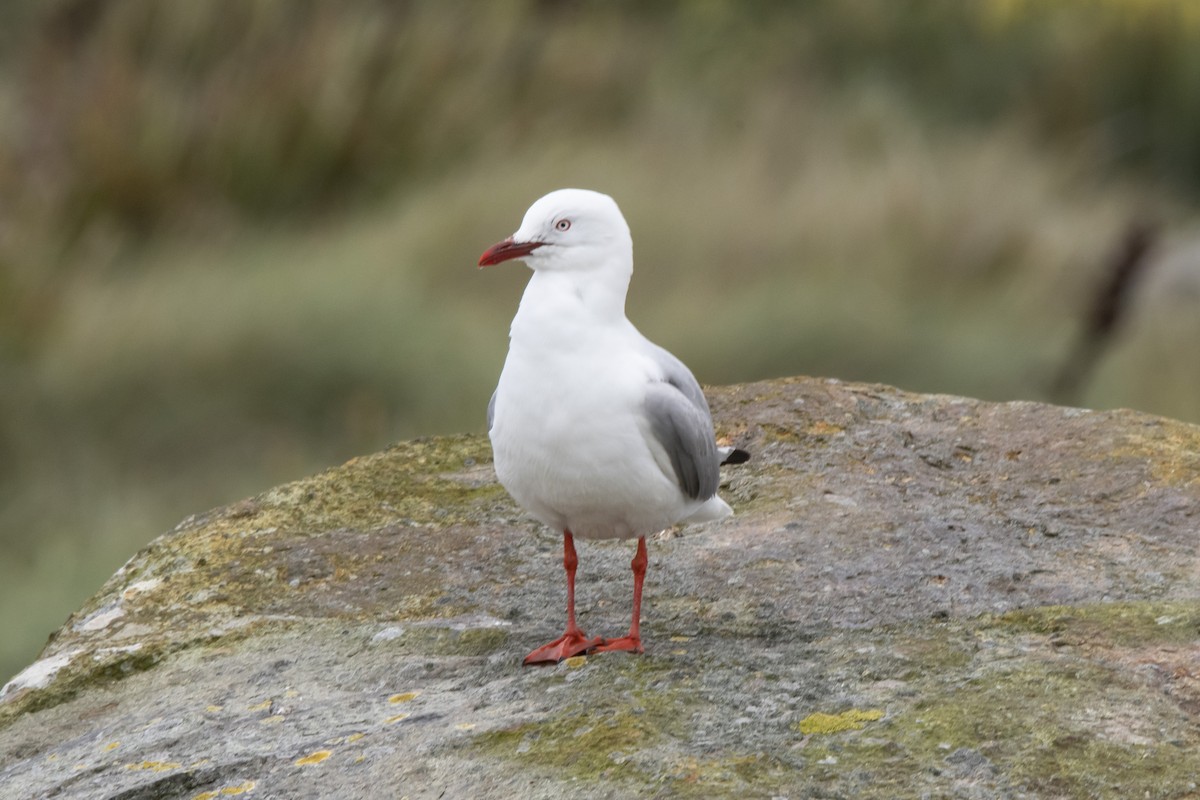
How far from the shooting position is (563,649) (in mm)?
2996

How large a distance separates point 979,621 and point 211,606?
1.59 m

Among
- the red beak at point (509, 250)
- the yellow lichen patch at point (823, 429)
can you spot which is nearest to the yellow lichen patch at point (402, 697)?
the red beak at point (509, 250)

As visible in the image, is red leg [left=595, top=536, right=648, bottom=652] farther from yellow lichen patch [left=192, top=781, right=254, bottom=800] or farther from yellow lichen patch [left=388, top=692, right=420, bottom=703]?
yellow lichen patch [left=192, top=781, right=254, bottom=800]

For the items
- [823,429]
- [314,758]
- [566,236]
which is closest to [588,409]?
[566,236]

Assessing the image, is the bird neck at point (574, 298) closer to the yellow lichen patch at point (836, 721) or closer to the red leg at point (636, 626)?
the red leg at point (636, 626)

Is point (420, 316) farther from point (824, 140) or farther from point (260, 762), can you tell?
point (260, 762)

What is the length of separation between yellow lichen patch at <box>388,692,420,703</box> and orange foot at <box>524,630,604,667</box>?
0.73 feet

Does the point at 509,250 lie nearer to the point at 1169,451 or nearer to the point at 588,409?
the point at 588,409

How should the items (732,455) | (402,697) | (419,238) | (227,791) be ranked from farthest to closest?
(419,238)
(732,455)
(402,697)
(227,791)

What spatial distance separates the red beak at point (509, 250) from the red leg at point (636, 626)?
607mm

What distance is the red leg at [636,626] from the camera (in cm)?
302

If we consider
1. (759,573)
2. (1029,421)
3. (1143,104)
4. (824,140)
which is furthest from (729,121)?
(759,573)

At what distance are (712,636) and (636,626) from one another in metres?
0.16

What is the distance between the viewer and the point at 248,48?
7164mm
